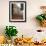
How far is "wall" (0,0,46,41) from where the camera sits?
140 inches

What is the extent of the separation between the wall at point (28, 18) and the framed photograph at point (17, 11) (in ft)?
0.22

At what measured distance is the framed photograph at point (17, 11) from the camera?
11.7 feet

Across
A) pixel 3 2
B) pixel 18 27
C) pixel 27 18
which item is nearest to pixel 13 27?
pixel 18 27

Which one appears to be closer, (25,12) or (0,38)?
(0,38)

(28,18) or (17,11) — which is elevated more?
(17,11)

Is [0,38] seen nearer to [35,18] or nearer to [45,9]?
[35,18]

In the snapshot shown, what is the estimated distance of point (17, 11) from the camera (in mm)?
3561

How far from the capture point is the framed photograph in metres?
3.55

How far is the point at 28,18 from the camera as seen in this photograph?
357 centimetres

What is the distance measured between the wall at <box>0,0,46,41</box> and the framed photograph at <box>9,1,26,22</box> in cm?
7

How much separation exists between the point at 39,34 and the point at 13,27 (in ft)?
1.94

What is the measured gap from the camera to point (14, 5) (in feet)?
11.7

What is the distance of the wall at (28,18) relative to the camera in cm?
356

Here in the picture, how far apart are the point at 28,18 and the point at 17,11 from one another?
0.93 feet
